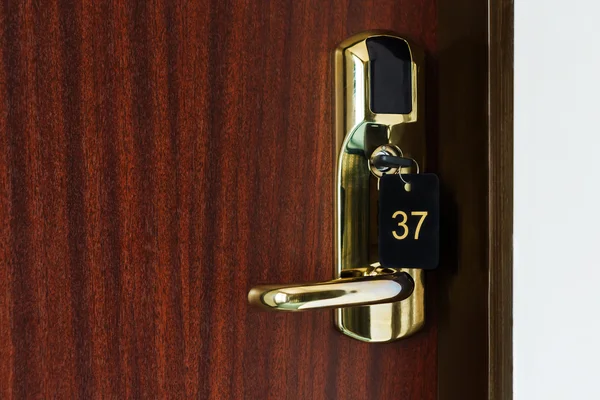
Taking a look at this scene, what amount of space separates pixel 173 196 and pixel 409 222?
17cm

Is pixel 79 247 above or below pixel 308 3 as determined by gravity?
below

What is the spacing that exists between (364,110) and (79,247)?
0.73 ft

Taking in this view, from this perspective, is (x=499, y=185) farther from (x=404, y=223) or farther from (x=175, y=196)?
(x=175, y=196)

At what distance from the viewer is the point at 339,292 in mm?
416

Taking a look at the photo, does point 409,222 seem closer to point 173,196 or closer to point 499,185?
point 499,185

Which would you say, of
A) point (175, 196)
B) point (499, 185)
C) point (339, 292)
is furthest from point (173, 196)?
point (499, 185)

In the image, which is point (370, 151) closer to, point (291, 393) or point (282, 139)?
point (282, 139)

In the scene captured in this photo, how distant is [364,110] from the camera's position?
→ 446 millimetres

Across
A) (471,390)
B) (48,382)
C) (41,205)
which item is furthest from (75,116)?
(471,390)
